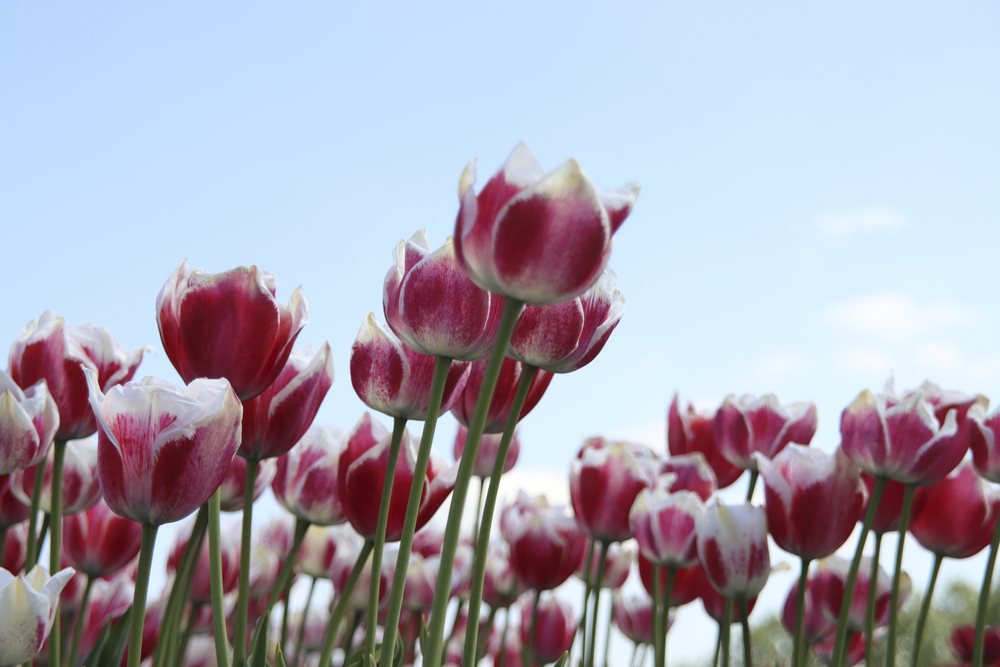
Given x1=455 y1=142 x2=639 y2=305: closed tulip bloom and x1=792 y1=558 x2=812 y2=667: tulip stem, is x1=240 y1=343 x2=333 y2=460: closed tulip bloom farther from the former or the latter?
x1=792 y1=558 x2=812 y2=667: tulip stem

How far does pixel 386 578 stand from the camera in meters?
1.40

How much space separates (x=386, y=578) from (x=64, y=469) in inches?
21.2

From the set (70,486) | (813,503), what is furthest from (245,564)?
(813,503)

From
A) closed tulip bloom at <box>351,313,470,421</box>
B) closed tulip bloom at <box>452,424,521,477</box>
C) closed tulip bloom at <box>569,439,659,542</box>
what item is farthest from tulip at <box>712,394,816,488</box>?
closed tulip bloom at <box>351,313,470,421</box>

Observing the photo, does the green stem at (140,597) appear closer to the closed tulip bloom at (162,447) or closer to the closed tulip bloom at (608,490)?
the closed tulip bloom at (162,447)

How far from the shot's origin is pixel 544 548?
143 cm

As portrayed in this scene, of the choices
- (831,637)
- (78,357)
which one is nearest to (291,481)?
(78,357)

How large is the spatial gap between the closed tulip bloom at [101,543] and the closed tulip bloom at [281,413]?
51 centimetres

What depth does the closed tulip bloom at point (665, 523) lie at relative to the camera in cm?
124

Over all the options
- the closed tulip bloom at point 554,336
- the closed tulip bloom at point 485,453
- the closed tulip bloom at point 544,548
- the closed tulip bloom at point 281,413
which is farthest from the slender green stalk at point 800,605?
the closed tulip bloom at point 281,413

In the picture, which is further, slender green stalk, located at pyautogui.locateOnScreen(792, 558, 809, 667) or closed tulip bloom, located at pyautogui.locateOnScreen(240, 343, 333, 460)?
slender green stalk, located at pyautogui.locateOnScreen(792, 558, 809, 667)

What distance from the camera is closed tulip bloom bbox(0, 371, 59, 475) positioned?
956 millimetres

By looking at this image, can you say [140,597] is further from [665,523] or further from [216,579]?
[665,523]

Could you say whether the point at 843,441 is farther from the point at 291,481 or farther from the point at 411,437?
the point at 291,481
